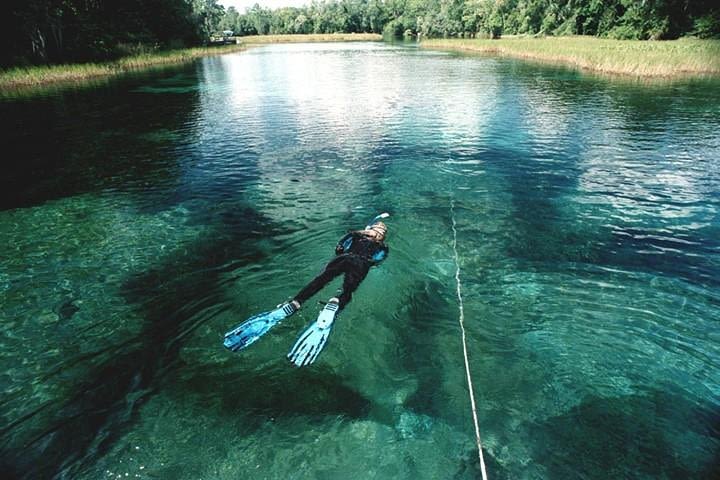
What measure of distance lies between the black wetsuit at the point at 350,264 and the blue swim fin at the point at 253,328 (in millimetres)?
442

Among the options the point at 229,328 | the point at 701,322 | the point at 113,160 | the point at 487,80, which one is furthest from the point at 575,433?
the point at 487,80

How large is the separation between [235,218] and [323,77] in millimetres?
43008

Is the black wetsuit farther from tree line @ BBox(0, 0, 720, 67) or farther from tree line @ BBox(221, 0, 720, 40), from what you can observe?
tree line @ BBox(221, 0, 720, 40)

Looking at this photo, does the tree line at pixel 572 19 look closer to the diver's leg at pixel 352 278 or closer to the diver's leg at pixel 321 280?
the diver's leg at pixel 352 278

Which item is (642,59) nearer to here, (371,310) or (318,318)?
(371,310)

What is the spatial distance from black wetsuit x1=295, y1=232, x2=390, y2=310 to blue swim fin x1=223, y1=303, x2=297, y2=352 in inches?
17.4

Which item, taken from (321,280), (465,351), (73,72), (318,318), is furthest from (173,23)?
(465,351)

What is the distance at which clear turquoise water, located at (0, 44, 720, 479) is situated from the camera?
6.73 meters

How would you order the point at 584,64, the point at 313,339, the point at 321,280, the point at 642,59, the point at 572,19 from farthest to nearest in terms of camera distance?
the point at 572,19 → the point at 584,64 → the point at 642,59 → the point at 321,280 → the point at 313,339

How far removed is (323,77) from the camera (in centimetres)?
5303

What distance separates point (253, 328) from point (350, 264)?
2.74 m

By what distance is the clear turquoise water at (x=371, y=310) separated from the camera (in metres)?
6.73

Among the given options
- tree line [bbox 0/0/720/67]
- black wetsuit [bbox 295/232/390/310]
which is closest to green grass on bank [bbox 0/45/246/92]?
tree line [bbox 0/0/720/67]

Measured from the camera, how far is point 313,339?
27.9 feet
